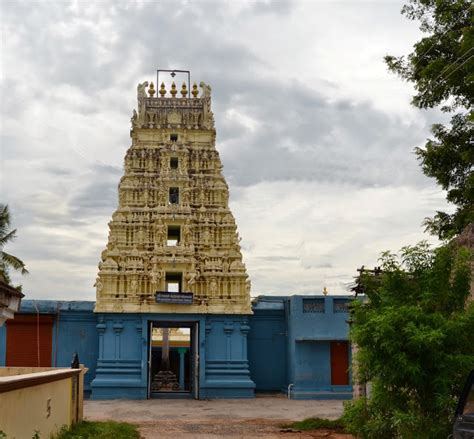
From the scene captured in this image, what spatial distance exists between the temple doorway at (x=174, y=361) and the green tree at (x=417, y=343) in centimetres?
1884

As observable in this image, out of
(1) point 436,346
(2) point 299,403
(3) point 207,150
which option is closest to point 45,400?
(1) point 436,346

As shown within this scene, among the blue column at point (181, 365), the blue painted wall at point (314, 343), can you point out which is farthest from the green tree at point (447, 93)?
the blue column at point (181, 365)

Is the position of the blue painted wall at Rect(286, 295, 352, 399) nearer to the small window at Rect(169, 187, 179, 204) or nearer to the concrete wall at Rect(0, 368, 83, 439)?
the small window at Rect(169, 187, 179, 204)

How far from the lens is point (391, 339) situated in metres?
9.14

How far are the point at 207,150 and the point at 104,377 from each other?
1206 cm

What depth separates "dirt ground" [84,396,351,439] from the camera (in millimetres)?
16703

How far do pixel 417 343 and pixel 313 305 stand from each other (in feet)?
65.6

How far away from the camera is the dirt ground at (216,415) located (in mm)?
16703

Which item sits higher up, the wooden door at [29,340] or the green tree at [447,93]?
the green tree at [447,93]

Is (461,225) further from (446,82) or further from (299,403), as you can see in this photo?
(299,403)

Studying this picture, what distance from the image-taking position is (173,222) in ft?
98.3

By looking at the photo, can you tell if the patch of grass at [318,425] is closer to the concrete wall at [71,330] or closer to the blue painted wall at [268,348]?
the blue painted wall at [268,348]

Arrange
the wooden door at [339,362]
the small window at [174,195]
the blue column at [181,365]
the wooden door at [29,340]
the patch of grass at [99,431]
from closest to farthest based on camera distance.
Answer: the patch of grass at [99,431]
the wooden door at [339,362]
the wooden door at [29,340]
the small window at [174,195]
the blue column at [181,365]

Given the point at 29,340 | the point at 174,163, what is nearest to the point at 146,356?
the point at 29,340
